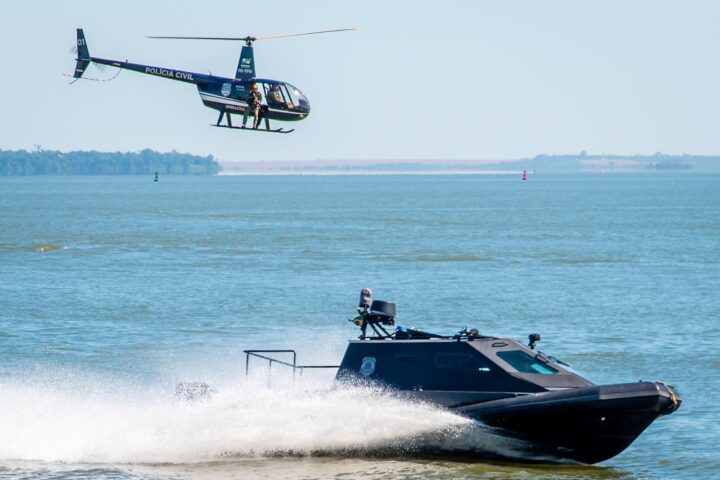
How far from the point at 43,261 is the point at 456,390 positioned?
41941 millimetres

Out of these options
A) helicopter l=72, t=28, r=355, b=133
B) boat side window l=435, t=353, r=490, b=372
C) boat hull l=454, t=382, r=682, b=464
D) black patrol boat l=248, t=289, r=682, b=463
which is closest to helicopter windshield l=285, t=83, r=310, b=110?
helicopter l=72, t=28, r=355, b=133

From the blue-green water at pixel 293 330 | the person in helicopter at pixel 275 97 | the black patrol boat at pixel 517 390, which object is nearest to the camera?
the black patrol boat at pixel 517 390

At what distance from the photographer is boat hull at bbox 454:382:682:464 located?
17875 millimetres

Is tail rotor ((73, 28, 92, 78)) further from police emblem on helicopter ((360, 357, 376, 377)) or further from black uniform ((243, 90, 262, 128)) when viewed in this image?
police emblem on helicopter ((360, 357, 376, 377))

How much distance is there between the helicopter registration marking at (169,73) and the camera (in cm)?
3241

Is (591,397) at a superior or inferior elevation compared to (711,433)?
superior

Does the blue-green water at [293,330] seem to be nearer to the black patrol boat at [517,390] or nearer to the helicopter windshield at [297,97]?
the black patrol boat at [517,390]

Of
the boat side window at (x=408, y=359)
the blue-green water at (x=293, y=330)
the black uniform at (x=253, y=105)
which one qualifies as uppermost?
the black uniform at (x=253, y=105)

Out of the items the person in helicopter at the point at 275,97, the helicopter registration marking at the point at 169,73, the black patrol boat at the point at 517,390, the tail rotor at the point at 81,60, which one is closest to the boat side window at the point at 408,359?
the black patrol boat at the point at 517,390

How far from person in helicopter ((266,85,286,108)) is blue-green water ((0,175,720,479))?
6390mm

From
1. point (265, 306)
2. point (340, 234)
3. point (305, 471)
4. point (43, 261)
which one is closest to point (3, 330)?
point (265, 306)

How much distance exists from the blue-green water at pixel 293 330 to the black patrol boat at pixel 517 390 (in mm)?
420

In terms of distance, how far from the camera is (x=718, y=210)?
12244 centimetres

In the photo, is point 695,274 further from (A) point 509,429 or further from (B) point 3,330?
(A) point 509,429
